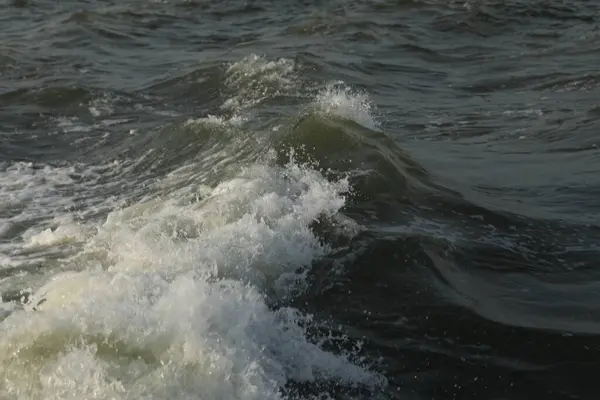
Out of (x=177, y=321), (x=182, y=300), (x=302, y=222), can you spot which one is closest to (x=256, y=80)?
(x=302, y=222)

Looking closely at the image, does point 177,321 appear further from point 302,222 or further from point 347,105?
point 347,105

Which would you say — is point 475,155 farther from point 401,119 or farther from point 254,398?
point 254,398

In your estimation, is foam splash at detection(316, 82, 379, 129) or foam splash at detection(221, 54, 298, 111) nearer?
foam splash at detection(316, 82, 379, 129)

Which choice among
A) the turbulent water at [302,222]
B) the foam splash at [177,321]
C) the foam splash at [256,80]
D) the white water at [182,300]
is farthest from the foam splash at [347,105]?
the foam splash at [177,321]

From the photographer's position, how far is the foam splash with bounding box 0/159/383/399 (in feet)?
17.2

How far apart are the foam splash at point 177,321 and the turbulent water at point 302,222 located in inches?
0.6

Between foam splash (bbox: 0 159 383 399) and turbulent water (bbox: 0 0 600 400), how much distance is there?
16 millimetres

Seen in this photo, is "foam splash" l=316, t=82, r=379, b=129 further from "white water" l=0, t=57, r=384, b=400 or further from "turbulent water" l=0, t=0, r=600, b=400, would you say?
"white water" l=0, t=57, r=384, b=400

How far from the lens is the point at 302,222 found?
24.6ft

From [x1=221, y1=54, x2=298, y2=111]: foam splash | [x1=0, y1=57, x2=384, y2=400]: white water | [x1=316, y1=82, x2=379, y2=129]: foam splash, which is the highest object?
[x1=0, y1=57, x2=384, y2=400]: white water

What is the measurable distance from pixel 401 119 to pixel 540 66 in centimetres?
381

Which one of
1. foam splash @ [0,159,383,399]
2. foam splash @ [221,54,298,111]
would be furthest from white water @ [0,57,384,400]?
foam splash @ [221,54,298,111]

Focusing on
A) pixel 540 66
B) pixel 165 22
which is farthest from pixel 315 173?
pixel 165 22

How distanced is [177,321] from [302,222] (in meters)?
2.14
